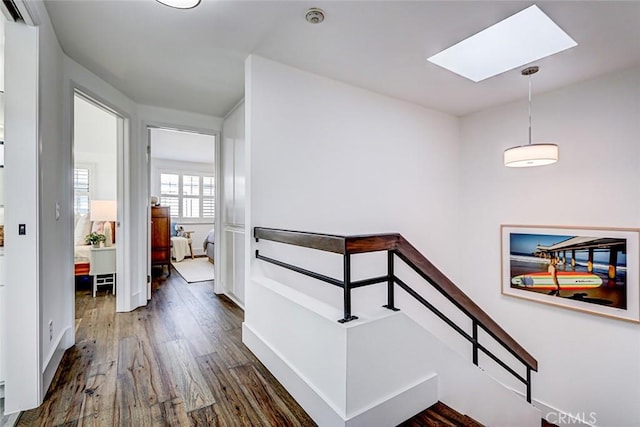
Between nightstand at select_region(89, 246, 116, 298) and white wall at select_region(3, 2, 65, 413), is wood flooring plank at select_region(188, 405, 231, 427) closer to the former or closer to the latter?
white wall at select_region(3, 2, 65, 413)

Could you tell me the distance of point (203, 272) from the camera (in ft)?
17.3

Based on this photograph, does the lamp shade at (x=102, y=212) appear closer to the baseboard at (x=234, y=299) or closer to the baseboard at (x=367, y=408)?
the baseboard at (x=234, y=299)

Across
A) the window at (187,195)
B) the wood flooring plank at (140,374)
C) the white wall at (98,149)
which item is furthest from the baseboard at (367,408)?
the window at (187,195)

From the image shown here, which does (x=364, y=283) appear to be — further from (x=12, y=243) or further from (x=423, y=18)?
(x=12, y=243)

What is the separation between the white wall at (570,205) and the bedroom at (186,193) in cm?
453

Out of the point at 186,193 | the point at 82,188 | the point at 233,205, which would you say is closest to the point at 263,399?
the point at 233,205

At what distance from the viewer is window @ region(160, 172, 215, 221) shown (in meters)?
7.41

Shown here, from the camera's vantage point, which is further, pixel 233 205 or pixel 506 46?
pixel 233 205

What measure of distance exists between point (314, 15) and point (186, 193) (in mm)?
6800

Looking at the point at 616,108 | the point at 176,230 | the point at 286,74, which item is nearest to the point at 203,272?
the point at 176,230

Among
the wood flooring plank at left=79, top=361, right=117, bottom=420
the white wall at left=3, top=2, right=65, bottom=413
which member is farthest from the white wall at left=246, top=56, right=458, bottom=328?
the white wall at left=3, top=2, right=65, bottom=413

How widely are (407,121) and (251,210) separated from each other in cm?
206

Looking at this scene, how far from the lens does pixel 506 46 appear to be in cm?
240

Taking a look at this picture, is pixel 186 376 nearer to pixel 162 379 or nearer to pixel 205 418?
pixel 162 379
